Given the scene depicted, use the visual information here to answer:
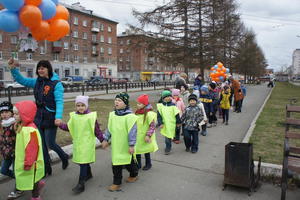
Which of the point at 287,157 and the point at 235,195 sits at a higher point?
the point at 287,157

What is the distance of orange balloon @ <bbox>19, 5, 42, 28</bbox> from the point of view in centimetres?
351

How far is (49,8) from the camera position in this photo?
3764mm

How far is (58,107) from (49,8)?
153 cm

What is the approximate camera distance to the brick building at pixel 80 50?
41884mm

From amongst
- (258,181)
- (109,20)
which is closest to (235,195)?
(258,181)

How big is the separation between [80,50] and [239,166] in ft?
176

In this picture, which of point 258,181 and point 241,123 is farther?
point 241,123

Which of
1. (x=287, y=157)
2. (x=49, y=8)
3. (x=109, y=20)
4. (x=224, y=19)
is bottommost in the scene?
(x=287, y=157)

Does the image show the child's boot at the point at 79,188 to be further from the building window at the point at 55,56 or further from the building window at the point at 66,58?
the building window at the point at 66,58

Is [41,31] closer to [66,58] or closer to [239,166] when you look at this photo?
[239,166]

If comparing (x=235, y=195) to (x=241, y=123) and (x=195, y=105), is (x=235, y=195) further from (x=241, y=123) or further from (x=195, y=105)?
(x=241, y=123)

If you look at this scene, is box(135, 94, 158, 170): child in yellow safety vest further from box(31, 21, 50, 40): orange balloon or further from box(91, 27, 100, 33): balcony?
box(91, 27, 100, 33): balcony

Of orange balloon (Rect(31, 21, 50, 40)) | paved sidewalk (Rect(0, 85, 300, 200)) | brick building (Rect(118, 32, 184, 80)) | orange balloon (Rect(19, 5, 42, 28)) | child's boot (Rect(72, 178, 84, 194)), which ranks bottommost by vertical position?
paved sidewalk (Rect(0, 85, 300, 200))

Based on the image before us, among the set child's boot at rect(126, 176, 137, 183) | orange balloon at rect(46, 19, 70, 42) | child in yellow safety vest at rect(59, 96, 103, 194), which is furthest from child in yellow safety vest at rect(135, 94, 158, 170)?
orange balloon at rect(46, 19, 70, 42)
